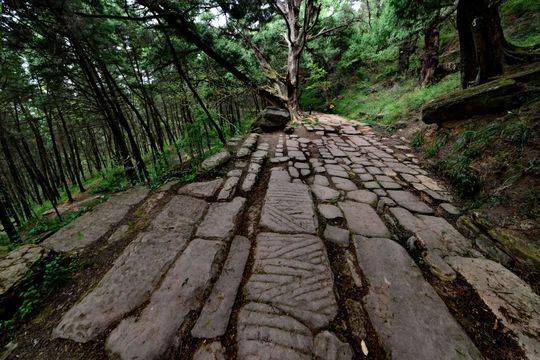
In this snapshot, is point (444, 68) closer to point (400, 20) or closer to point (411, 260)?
point (400, 20)

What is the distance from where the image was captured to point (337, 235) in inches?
74.0

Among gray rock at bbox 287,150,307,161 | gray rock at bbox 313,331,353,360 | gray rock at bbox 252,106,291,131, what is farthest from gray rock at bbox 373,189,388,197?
gray rock at bbox 252,106,291,131

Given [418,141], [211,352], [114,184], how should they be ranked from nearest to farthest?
1. [211,352]
2. [418,141]
3. [114,184]

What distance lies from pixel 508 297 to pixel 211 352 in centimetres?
183

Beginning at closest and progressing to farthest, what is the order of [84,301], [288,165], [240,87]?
1. [84,301]
2. [288,165]
3. [240,87]

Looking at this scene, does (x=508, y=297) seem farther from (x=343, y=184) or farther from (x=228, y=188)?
(x=228, y=188)

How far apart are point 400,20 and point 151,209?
6.20 metres

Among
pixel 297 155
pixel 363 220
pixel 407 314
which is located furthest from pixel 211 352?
pixel 297 155

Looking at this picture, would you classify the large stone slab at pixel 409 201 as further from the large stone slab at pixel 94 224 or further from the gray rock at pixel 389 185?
the large stone slab at pixel 94 224

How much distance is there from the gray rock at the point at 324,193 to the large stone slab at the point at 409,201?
0.71 m

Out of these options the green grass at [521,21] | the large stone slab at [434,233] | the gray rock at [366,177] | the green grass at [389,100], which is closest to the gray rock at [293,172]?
the gray rock at [366,177]

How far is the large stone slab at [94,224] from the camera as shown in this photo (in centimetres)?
184

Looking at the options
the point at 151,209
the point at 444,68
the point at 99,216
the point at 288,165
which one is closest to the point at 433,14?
the point at 444,68

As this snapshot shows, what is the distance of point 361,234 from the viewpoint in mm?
1888
